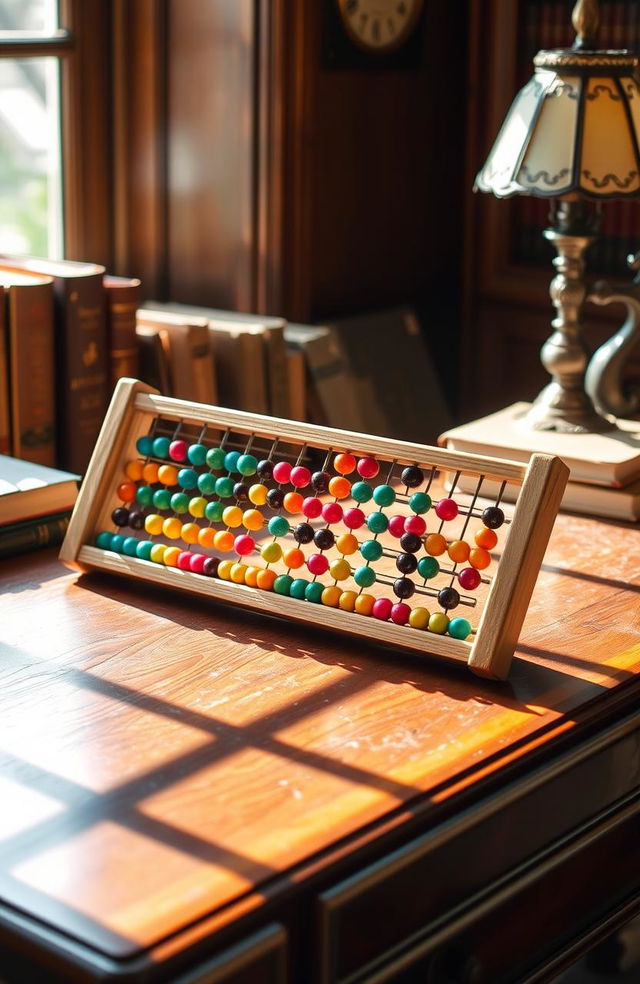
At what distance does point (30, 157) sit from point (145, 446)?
3.26ft

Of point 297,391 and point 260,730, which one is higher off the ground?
point 297,391

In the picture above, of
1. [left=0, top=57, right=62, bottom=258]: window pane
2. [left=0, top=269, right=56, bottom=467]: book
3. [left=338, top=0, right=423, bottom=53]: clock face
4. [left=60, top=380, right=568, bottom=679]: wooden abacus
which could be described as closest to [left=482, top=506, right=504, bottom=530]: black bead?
[left=60, top=380, right=568, bottom=679]: wooden abacus

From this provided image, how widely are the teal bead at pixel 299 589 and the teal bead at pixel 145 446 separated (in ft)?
0.75

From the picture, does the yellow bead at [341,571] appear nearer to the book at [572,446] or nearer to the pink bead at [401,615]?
the pink bead at [401,615]

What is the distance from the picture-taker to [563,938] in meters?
1.25

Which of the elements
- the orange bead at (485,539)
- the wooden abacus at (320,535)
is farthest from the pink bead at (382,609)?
the orange bead at (485,539)

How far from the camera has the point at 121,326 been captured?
1.86 metres

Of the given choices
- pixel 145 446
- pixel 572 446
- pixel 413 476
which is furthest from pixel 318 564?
pixel 572 446

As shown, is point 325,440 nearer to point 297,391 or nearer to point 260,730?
point 260,730

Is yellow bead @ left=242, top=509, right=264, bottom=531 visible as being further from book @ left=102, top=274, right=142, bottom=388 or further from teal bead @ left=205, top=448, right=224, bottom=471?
book @ left=102, top=274, right=142, bottom=388

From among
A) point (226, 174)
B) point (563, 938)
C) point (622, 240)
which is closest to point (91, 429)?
point (226, 174)

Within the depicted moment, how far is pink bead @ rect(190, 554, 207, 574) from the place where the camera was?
1.37 metres

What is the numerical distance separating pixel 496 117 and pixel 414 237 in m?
0.29

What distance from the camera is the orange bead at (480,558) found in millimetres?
1245
